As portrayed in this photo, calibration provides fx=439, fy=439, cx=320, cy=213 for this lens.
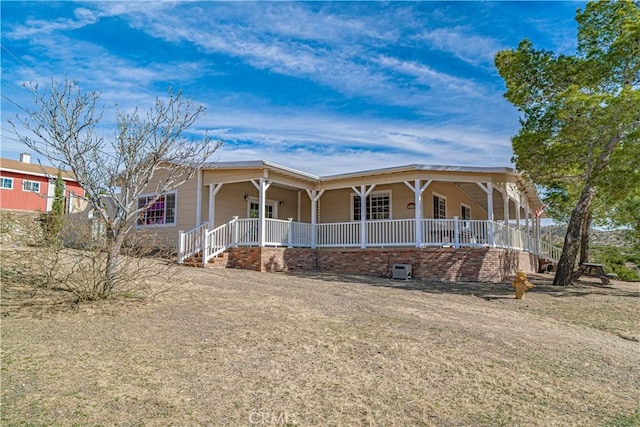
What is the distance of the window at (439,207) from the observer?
17.5 meters

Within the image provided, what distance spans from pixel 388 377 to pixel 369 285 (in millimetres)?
6965

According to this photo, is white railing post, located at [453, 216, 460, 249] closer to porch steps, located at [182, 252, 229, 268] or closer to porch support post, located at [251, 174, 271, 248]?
porch support post, located at [251, 174, 271, 248]

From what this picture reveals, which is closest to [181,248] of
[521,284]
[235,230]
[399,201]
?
[235,230]

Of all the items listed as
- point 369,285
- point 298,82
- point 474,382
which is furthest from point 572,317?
point 298,82

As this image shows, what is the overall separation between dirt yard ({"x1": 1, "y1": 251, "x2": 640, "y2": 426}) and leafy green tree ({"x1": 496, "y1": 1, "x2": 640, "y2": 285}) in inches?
222

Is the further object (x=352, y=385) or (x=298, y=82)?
(x=298, y=82)

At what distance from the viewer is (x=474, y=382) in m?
4.45

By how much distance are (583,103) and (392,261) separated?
6917 mm

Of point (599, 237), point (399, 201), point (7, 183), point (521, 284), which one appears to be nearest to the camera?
point (521, 284)

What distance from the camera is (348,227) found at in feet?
51.3

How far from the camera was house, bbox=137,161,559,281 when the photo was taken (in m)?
13.8

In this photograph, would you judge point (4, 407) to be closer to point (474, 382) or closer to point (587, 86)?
point (474, 382)

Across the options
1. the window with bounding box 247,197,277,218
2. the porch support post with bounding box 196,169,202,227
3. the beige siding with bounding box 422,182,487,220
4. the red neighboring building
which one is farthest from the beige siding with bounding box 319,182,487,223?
the red neighboring building

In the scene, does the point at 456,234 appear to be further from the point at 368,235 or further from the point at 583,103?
the point at 583,103
